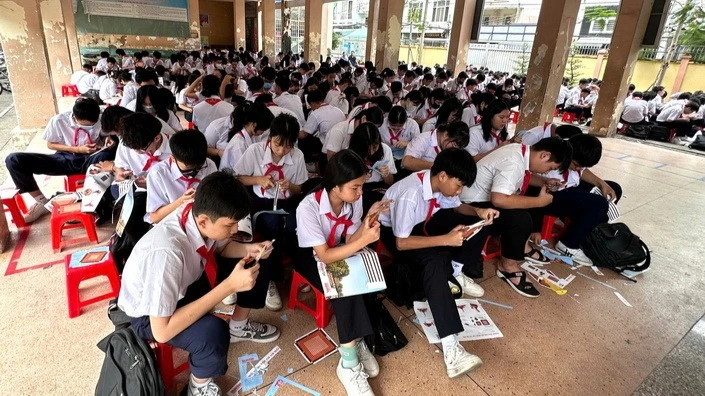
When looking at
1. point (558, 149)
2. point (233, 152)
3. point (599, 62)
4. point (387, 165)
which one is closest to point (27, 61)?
point (233, 152)

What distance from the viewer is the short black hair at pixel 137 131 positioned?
270 cm

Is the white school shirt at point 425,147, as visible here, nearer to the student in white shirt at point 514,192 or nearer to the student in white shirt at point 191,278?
the student in white shirt at point 514,192

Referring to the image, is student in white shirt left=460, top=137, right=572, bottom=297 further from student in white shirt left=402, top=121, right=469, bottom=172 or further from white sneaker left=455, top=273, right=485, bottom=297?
student in white shirt left=402, top=121, right=469, bottom=172

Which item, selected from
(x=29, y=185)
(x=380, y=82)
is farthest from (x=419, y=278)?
(x=380, y=82)

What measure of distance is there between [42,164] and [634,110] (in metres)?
11.3

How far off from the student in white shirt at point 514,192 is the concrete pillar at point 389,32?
26.9ft

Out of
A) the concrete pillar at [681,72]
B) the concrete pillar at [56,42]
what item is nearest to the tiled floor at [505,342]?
the concrete pillar at [56,42]

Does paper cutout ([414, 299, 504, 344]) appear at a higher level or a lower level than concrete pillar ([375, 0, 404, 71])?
lower

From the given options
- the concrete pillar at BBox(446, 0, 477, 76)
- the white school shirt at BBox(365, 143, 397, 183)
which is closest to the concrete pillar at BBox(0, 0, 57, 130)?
the white school shirt at BBox(365, 143, 397, 183)

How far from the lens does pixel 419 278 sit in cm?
248

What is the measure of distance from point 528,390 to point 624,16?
9608 mm

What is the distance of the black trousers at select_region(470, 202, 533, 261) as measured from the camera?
9.99ft

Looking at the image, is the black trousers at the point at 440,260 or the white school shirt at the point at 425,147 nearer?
the black trousers at the point at 440,260

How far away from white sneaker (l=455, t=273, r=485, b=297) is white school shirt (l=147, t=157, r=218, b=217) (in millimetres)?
2104
